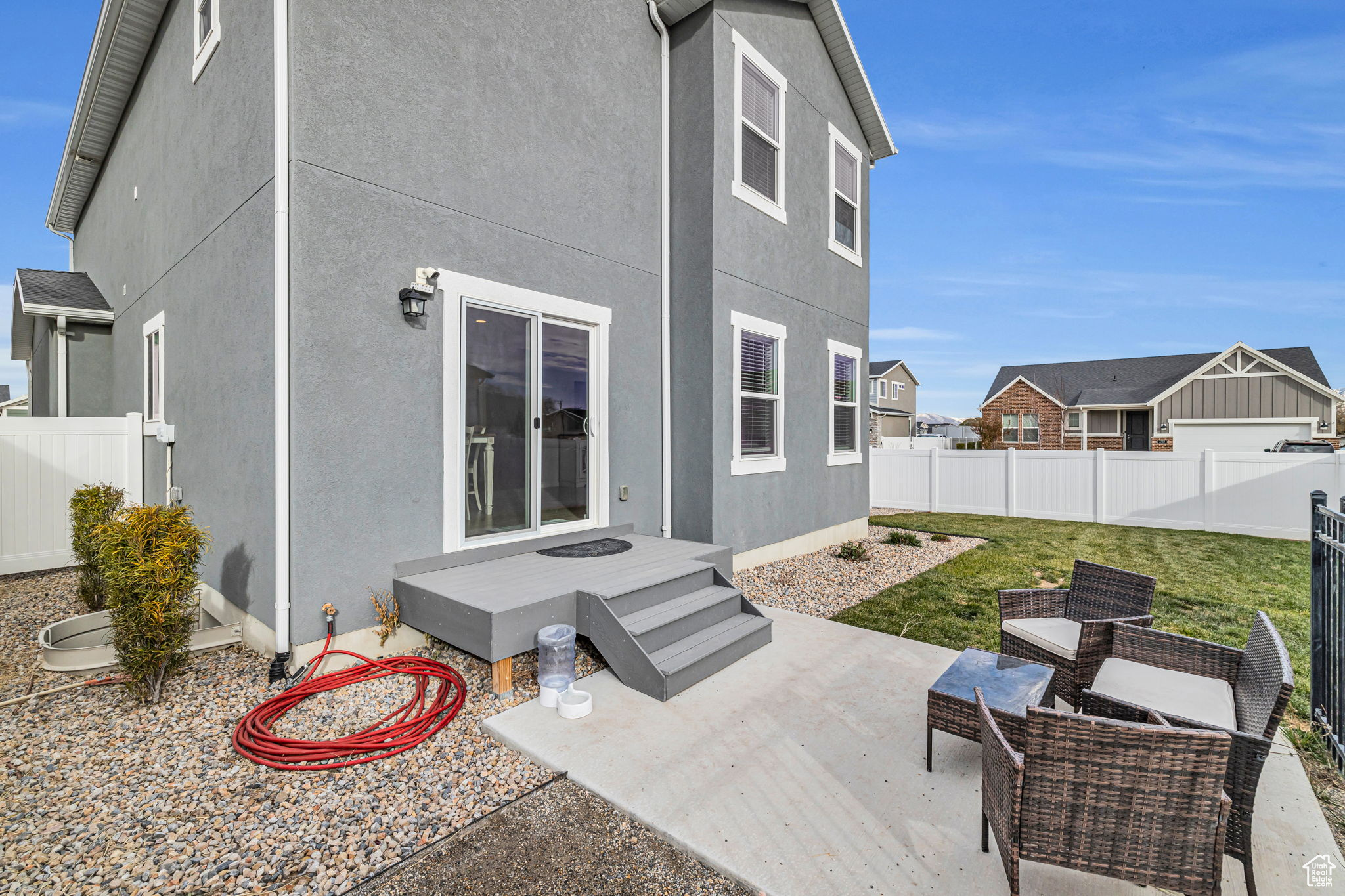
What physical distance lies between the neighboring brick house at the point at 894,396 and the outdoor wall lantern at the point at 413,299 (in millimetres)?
31680

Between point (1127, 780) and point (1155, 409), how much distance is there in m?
30.1

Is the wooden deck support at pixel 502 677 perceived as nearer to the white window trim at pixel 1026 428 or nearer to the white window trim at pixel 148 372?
the white window trim at pixel 148 372

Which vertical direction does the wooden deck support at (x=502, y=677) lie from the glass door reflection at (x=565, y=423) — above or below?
below

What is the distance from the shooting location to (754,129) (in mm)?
7160

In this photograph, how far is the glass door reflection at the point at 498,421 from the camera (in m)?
4.88

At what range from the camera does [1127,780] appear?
1.85 meters

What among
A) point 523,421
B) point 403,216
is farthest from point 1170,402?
point 403,216

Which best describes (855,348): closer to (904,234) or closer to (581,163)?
(581,163)

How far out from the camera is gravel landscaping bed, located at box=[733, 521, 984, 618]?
243 inches

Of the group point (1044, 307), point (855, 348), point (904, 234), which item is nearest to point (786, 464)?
point (855, 348)

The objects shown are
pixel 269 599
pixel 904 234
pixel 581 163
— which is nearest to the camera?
pixel 269 599

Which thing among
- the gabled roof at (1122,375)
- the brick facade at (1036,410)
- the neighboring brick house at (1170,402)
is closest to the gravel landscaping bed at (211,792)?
the neighboring brick house at (1170,402)

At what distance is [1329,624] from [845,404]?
652 cm
